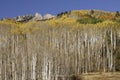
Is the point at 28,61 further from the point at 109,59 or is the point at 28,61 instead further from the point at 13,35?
the point at 109,59

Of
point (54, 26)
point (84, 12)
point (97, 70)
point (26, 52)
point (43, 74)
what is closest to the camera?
point (43, 74)

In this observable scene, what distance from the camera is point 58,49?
9419 centimetres

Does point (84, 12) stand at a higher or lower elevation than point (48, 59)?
higher

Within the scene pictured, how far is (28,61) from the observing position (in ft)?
274

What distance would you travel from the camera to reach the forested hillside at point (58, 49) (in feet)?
267

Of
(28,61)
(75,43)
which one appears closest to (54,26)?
(75,43)

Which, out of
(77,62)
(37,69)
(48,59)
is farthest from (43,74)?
(77,62)

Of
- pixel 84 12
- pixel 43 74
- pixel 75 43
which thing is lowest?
pixel 43 74

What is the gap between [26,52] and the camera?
8569 cm

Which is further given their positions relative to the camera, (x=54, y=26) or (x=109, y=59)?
(x=54, y=26)

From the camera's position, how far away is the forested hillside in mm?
81250

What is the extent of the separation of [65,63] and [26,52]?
29.6ft

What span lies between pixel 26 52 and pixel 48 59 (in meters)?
4.59

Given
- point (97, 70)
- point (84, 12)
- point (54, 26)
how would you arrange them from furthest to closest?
point (84, 12)
point (54, 26)
point (97, 70)
